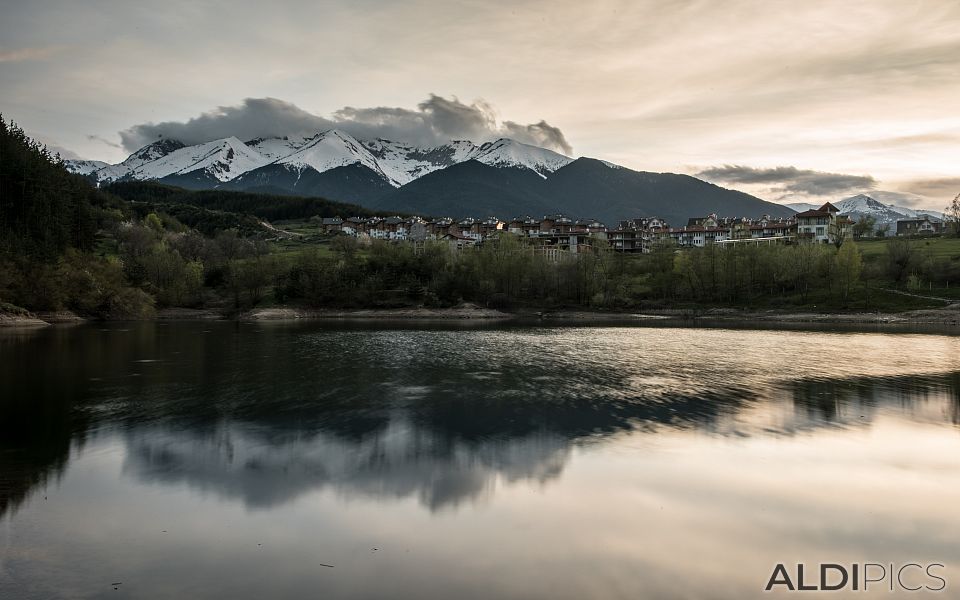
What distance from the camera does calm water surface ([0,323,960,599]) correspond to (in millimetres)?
11086

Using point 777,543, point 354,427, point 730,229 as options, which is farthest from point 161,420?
point 730,229

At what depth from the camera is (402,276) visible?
121 metres

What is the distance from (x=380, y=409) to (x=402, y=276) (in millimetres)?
95041

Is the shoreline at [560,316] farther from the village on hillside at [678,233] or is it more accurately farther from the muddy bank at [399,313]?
the village on hillside at [678,233]

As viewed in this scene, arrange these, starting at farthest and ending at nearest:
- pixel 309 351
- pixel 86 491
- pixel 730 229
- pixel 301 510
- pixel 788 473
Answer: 1. pixel 730 229
2. pixel 309 351
3. pixel 788 473
4. pixel 86 491
5. pixel 301 510

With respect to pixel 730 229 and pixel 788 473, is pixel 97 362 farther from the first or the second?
pixel 730 229

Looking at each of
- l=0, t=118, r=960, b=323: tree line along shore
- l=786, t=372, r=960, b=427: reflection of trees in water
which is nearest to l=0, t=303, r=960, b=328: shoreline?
l=0, t=118, r=960, b=323: tree line along shore

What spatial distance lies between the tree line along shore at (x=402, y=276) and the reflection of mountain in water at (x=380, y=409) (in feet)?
137

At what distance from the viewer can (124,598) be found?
9.88 metres

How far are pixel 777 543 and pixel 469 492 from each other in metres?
7.54

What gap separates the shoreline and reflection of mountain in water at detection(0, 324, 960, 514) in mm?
52605

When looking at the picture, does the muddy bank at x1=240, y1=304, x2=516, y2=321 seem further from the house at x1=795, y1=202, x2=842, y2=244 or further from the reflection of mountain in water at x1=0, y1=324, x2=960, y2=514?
the house at x1=795, y1=202, x2=842, y2=244

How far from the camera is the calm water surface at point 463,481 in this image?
11.1 metres

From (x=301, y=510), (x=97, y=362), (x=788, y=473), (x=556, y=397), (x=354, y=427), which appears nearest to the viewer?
(x=301, y=510)
